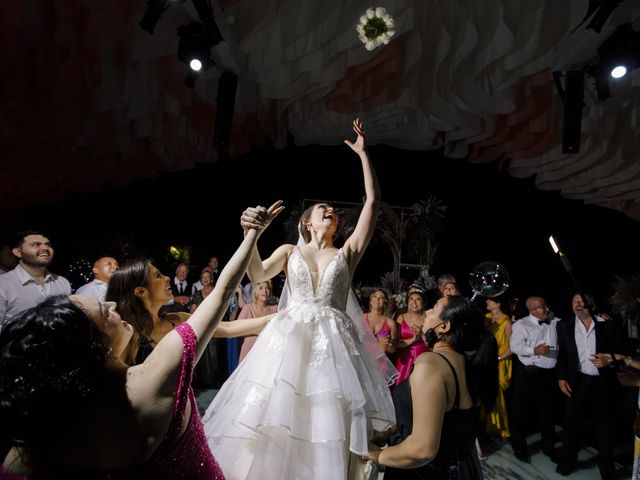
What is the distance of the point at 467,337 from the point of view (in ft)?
5.56

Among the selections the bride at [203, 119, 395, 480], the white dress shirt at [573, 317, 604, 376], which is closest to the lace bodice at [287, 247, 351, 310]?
the bride at [203, 119, 395, 480]

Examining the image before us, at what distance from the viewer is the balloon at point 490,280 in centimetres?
292

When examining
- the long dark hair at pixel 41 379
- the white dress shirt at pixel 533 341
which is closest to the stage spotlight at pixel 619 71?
the white dress shirt at pixel 533 341

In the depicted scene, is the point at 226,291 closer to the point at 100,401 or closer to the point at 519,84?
the point at 100,401

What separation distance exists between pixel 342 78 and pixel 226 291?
4.05 m

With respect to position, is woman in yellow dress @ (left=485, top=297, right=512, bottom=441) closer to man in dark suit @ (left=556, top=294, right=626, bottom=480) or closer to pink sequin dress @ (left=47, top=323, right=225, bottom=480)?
man in dark suit @ (left=556, top=294, right=626, bottom=480)

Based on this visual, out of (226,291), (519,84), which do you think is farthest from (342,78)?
(226,291)

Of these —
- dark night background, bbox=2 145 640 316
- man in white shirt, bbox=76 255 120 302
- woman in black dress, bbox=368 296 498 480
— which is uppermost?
dark night background, bbox=2 145 640 316

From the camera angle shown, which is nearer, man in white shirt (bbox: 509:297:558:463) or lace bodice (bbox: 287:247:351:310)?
lace bodice (bbox: 287:247:351:310)

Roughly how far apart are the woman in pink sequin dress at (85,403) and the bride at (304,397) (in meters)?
0.57

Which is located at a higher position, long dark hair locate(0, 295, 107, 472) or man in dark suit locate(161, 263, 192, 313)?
man in dark suit locate(161, 263, 192, 313)

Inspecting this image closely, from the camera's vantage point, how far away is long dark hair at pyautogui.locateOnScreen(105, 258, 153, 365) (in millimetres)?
1882

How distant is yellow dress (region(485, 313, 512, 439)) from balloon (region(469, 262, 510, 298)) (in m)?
2.27

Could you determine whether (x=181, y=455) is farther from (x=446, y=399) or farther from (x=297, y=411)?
(x=446, y=399)
